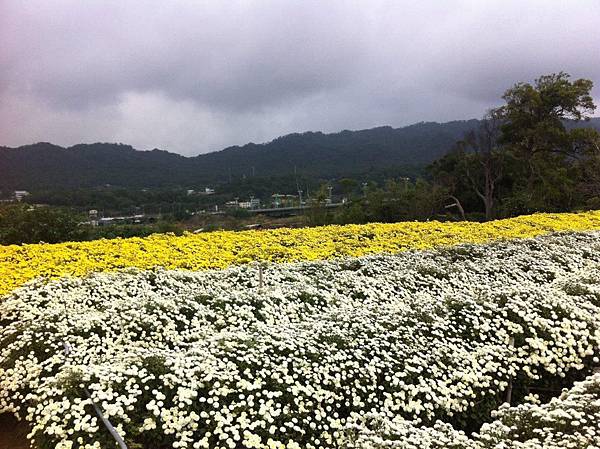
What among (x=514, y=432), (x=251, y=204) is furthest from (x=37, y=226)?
(x=251, y=204)

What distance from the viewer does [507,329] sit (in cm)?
543

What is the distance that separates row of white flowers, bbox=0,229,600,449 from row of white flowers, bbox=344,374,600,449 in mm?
303

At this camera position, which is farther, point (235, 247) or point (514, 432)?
point (235, 247)

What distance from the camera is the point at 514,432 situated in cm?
346

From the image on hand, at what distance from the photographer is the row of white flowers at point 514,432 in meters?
3.09

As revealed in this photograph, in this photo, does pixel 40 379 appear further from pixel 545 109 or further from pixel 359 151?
pixel 359 151

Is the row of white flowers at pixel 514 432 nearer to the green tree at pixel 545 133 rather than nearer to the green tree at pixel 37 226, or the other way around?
the green tree at pixel 37 226

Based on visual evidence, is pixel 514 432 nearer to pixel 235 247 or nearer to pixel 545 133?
pixel 235 247

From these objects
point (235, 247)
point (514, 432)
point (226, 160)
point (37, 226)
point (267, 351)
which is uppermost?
point (226, 160)

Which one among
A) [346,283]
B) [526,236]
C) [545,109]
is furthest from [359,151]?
[346,283]

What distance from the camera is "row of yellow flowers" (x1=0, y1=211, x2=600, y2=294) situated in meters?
8.27

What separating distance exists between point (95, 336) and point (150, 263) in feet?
12.0

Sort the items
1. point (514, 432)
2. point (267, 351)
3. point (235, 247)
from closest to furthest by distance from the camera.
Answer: point (514, 432)
point (267, 351)
point (235, 247)

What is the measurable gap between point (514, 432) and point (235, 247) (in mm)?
8037
